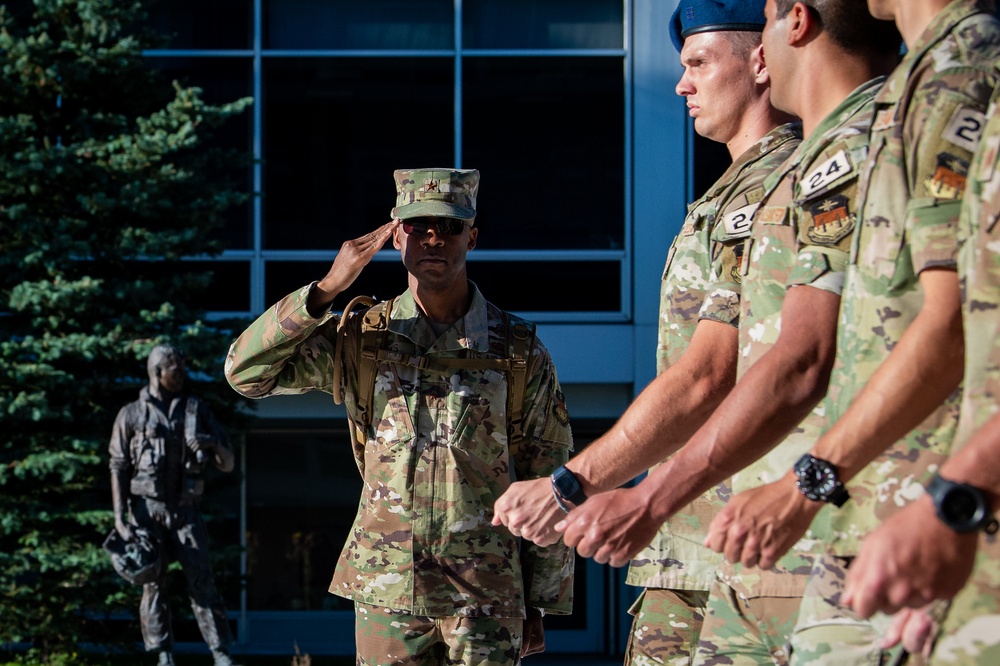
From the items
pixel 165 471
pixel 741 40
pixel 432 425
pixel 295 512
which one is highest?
pixel 741 40

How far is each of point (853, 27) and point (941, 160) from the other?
766mm

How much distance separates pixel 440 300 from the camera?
5289mm

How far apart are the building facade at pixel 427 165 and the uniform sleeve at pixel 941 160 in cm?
1117

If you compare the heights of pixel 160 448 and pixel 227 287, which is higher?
pixel 227 287

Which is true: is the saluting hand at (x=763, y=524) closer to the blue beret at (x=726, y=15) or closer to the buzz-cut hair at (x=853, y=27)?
the buzz-cut hair at (x=853, y=27)

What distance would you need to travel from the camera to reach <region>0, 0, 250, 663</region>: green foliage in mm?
11227

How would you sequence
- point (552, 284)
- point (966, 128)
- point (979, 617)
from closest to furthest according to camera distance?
point (979, 617) < point (966, 128) < point (552, 284)

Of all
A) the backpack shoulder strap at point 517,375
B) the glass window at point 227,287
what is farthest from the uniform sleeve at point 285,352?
the glass window at point 227,287

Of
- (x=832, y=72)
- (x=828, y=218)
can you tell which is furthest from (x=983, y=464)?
(x=832, y=72)

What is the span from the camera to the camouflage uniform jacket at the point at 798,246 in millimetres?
2809

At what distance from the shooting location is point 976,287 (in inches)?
84.0

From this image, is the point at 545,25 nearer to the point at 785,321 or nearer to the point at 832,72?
the point at 832,72

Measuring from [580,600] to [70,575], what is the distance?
4973 millimetres

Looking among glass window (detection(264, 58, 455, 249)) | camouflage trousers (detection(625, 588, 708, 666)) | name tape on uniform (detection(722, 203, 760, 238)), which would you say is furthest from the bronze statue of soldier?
name tape on uniform (detection(722, 203, 760, 238))
